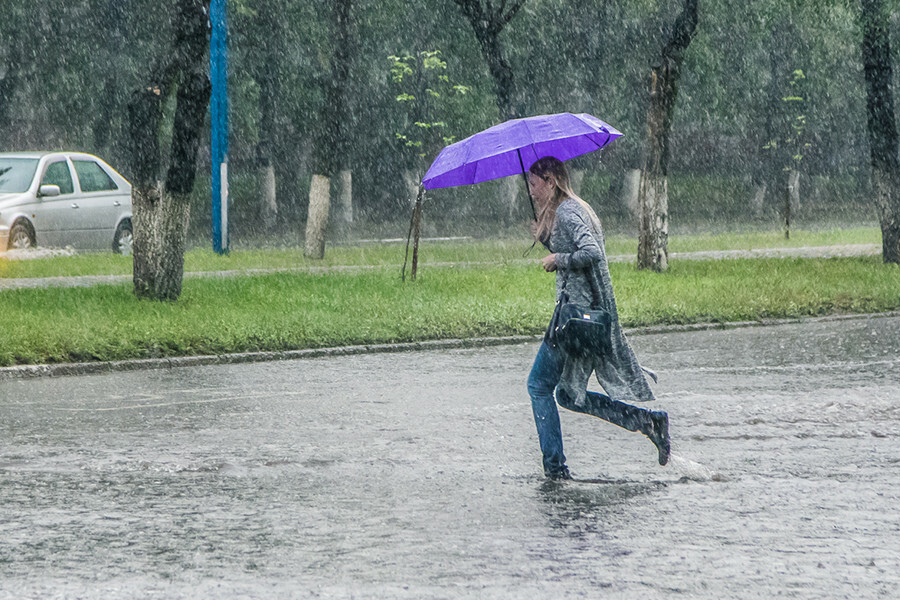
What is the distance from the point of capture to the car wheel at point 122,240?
76.9 feet

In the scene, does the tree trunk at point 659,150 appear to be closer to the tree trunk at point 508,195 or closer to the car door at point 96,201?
the car door at point 96,201

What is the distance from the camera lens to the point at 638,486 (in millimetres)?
6844

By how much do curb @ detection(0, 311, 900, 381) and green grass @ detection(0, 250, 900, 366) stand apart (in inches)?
8.2

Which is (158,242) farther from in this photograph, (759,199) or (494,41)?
(759,199)

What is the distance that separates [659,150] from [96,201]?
9404mm

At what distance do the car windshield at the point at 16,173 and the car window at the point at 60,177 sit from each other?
0.92 ft

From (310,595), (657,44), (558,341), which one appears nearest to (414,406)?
(558,341)

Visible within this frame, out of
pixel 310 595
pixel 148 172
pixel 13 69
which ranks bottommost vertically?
pixel 310 595

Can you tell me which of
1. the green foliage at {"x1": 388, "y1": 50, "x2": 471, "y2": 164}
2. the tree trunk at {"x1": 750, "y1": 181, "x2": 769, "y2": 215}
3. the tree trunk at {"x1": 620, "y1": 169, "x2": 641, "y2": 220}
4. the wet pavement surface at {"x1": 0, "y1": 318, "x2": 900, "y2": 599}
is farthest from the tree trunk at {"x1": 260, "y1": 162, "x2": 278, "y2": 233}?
the wet pavement surface at {"x1": 0, "y1": 318, "x2": 900, "y2": 599}

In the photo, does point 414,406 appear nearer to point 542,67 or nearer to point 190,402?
point 190,402

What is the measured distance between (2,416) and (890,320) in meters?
10.4

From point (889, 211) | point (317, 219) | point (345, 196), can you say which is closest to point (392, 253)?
point (317, 219)

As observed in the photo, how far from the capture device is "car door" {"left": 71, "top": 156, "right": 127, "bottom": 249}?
2259 cm

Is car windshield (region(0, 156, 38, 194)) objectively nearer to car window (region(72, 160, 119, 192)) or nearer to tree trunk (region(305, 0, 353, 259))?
car window (region(72, 160, 119, 192))
